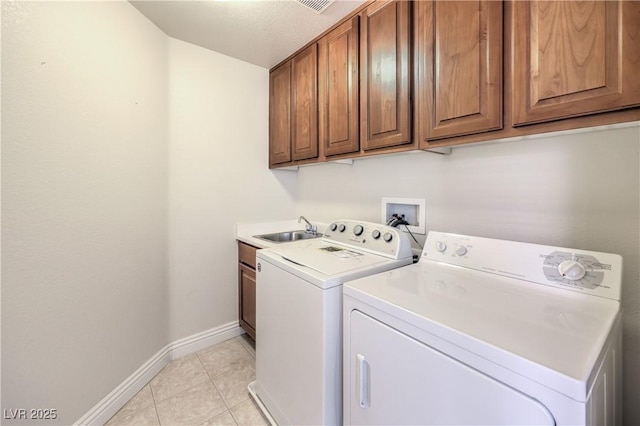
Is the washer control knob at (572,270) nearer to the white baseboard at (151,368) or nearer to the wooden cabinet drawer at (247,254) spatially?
the wooden cabinet drawer at (247,254)

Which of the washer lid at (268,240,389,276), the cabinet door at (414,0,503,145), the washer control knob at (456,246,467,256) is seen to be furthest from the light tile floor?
the cabinet door at (414,0,503,145)

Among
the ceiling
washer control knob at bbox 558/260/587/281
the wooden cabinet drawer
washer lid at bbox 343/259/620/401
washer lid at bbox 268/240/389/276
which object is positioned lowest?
the wooden cabinet drawer

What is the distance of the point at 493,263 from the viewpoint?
1060mm

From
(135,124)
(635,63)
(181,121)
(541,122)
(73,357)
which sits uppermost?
(181,121)

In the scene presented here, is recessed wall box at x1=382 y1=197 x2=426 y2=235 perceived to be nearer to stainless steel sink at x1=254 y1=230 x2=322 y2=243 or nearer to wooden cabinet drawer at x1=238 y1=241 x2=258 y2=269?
stainless steel sink at x1=254 y1=230 x2=322 y2=243

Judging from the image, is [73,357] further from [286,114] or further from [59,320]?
[286,114]

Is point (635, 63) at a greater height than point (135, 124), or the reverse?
point (135, 124)

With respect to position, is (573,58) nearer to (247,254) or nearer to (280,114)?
(280,114)

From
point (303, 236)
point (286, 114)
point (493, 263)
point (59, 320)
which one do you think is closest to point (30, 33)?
point (59, 320)

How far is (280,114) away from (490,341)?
2130 millimetres

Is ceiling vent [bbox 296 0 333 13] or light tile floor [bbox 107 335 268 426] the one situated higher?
ceiling vent [bbox 296 0 333 13]

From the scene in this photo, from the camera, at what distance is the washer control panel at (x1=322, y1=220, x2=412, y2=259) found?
1.36 meters

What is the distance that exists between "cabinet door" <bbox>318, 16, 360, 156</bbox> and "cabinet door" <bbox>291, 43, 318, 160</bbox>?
0.06 meters

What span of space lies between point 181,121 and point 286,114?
808 millimetres
